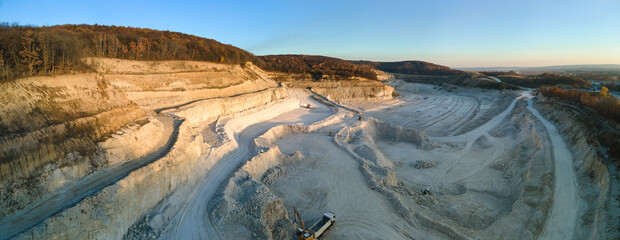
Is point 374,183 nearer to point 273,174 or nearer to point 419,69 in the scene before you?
point 273,174

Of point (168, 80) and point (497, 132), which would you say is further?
point (497, 132)

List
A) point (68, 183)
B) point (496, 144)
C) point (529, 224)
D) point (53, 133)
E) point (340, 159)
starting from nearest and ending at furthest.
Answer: point (68, 183), point (53, 133), point (529, 224), point (340, 159), point (496, 144)

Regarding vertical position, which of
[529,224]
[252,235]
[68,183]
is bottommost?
[529,224]

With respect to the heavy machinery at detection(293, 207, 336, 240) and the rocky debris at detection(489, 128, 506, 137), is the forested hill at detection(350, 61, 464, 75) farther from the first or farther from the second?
the heavy machinery at detection(293, 207, 336, 240)

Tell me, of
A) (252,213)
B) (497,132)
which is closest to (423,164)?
(497,132)

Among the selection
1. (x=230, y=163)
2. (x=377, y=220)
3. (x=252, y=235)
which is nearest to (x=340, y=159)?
(x=377, y=220)

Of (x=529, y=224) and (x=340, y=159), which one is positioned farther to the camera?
(x=340, y=159)

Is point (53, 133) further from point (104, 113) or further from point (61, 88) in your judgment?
point (61, 88)
